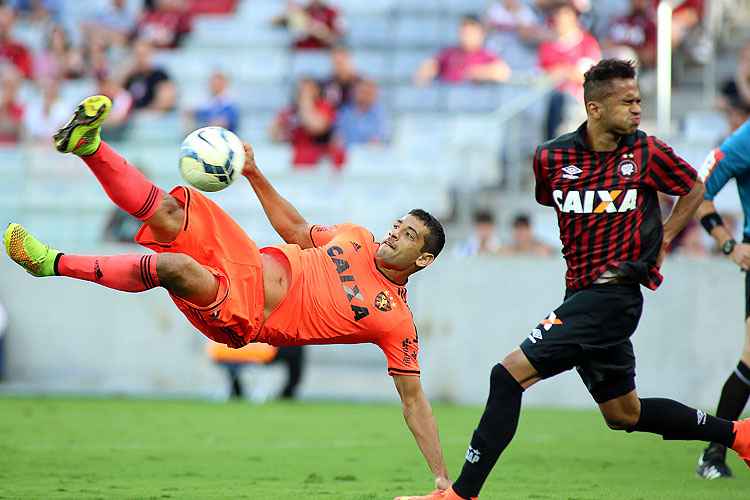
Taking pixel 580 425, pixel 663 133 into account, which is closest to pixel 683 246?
pixel 663 133

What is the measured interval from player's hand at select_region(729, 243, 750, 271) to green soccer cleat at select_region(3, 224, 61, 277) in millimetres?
4378

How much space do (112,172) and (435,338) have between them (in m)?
7.61

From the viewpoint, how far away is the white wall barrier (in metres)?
13.9

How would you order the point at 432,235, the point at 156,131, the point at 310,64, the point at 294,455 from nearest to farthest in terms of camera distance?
the point at 432,235 → the point at 294,455 → the point at 156,131 → the point at 310,64

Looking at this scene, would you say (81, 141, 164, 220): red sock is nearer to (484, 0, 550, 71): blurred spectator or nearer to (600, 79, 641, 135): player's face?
(600, 79, 641, 135): player's face

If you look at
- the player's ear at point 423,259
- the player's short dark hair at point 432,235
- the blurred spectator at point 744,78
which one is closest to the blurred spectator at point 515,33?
the blurred spectator at point 744,78

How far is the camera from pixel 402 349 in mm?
7672

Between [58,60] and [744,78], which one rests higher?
[58,60]

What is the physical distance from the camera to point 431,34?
64.8 feet

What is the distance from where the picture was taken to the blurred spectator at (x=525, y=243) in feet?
48.3

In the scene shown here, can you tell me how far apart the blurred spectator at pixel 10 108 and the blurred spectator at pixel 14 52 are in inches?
33.9

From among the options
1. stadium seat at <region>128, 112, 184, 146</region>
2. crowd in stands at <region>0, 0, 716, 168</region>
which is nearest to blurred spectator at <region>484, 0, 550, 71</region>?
crowd in stands at <region>0, 0, 716, 168</region>

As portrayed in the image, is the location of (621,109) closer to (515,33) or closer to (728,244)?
(728,244)

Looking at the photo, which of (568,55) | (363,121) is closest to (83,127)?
(363,121)
